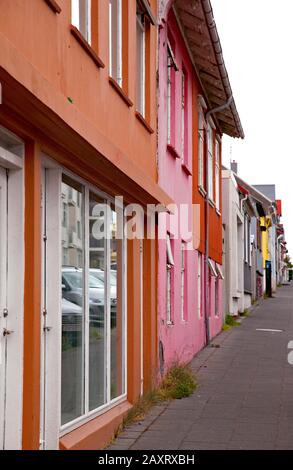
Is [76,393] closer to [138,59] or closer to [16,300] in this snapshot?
[16,300]

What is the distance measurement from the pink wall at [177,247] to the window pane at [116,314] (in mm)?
1943

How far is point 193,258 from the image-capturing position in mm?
16141

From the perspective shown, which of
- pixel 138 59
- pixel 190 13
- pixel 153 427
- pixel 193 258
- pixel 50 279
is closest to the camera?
pixel 50 279

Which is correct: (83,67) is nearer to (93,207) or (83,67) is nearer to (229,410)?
(93,207)

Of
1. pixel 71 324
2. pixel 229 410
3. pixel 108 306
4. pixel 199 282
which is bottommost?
pixel 229 410

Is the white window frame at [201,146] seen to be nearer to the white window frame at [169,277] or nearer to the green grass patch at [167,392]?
the white window frame at [169,277]

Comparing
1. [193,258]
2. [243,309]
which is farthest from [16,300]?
[243,309]

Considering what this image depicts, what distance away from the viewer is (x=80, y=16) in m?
7.77

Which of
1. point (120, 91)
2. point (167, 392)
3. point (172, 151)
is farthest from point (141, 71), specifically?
point (167, 392)

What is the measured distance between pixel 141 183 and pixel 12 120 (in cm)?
380

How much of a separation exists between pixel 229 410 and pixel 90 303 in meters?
2.92

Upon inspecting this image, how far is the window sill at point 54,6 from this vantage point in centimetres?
649

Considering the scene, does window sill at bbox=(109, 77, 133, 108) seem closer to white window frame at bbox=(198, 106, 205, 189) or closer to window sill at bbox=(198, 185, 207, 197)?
window sill at bbox=(198, 185, 207, 197)
